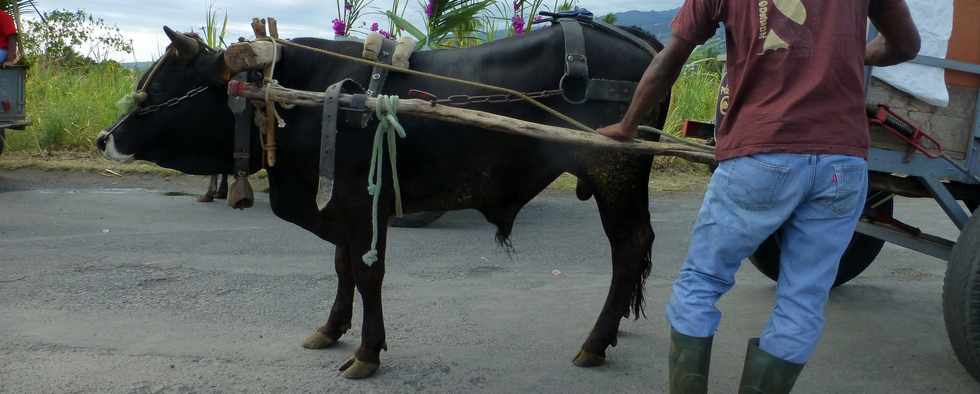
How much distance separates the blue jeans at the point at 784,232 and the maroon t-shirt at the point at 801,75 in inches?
2.4

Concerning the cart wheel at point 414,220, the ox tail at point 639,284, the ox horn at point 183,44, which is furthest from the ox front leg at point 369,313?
the cart wheel at point 414,220

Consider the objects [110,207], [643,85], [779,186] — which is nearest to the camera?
[779,186]

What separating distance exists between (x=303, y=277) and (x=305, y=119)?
6.66 ft

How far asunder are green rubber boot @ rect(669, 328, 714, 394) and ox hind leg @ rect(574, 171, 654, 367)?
4.57 feet

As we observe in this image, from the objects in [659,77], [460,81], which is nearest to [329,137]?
[460,81]

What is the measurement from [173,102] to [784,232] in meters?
2.78

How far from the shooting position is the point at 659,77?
3156 millimetres

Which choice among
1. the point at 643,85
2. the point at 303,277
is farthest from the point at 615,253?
the point at 303,277

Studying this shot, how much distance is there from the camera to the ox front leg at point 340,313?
4535mm

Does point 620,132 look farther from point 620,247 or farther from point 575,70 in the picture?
point 620,247

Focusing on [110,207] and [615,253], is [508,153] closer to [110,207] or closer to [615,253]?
[615,253]

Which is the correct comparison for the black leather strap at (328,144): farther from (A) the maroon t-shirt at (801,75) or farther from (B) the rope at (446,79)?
(A) the maroon t-shirt at (801,75)

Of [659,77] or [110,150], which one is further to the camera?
[110,150]

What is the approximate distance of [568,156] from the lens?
4.32 m
